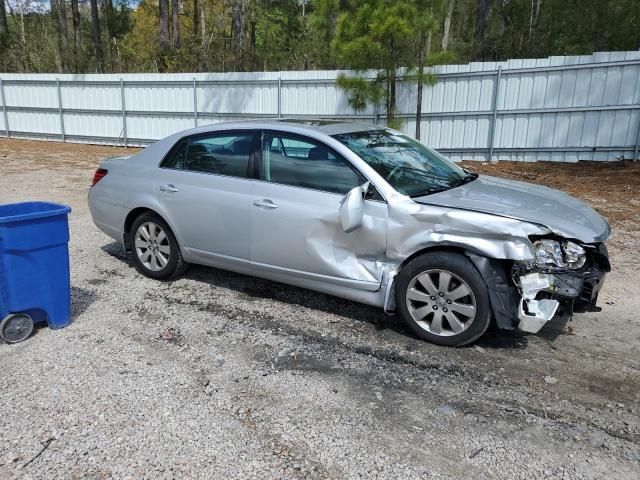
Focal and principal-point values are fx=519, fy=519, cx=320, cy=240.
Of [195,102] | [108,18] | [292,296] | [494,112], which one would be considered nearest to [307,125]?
[292,296]

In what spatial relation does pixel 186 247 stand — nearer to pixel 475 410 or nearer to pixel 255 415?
pixel 255 415

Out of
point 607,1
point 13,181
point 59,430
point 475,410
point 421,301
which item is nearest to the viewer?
point 59,430

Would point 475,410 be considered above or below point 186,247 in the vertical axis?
below

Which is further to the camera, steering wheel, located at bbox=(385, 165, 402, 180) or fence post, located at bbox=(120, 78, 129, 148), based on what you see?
fence post, located at bbox=(120, 78, 129, 148)

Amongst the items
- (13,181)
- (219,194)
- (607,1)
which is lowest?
(13,181)

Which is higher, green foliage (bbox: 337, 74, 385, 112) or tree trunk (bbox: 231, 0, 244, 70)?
tree trunk (bbox: 231, 0, 244, 70)

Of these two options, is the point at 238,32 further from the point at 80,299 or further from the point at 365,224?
the point at 365,224

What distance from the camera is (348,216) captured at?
12.8 feet

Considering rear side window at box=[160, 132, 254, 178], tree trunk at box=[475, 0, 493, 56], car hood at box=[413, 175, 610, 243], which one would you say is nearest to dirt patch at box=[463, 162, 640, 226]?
car hood at box=[413, 175, 610, 243]

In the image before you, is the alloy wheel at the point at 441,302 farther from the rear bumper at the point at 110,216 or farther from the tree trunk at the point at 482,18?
the tree trunk at the point at 482,18

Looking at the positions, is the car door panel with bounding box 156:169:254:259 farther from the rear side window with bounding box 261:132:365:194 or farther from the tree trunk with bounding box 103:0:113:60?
the tree trunk with bounding box 103:0:113:60

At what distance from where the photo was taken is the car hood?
3645mm

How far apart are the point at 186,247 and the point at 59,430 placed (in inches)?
93.8

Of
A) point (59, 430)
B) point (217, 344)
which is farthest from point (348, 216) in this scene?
point (59, 430)
